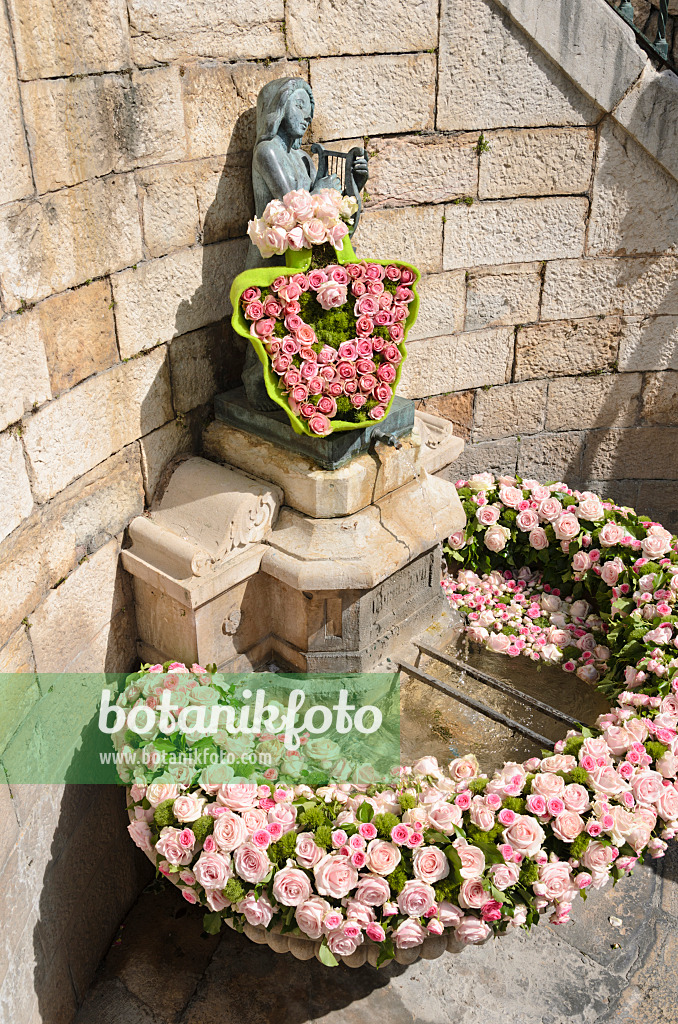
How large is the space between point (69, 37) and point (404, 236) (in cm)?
195

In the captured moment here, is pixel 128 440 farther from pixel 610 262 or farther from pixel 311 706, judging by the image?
pixel 610 262

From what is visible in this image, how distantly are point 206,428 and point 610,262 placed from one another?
2427 mm

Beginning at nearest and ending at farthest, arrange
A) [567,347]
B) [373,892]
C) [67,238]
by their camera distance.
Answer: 1. [373,892]
2. [67,238]
3. [567,347]

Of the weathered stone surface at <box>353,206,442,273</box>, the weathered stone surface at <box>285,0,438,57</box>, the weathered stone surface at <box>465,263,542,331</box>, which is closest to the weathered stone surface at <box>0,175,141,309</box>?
A: the weathered stone surface at <box>285,0,438,57</box>

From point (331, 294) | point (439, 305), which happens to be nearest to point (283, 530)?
point (331, 294)

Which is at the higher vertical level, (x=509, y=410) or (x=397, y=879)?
(x=509, y=410)

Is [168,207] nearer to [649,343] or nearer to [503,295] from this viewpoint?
A: [503,295]

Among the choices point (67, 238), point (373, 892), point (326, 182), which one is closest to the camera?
point (373, 892)

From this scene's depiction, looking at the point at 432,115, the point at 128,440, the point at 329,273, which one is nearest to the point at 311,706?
the point at 128,440

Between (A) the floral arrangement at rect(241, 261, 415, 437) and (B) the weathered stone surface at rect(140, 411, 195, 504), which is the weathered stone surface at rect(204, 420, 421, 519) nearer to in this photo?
(B) the weathered stone surface at rect(140, 411, 195, 504)

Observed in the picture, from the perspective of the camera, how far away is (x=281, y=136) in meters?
3.68

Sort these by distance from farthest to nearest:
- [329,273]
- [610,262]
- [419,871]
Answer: [610,262] → [329,273] → [419,871]

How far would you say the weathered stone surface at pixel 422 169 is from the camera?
432 cm

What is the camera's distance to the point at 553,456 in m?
5.46
